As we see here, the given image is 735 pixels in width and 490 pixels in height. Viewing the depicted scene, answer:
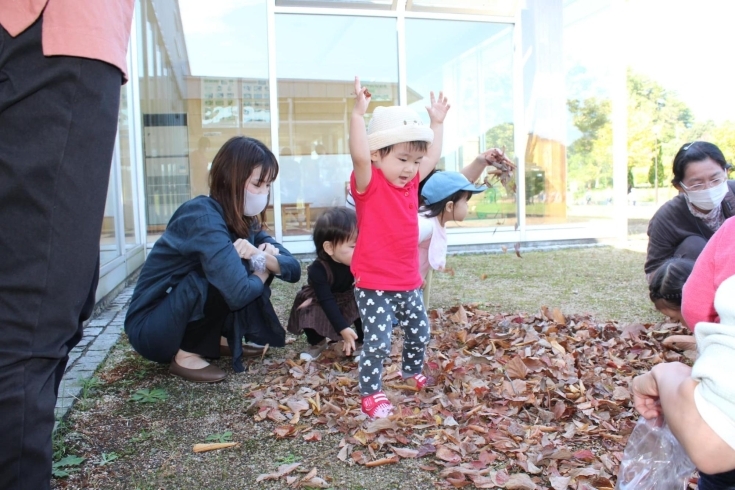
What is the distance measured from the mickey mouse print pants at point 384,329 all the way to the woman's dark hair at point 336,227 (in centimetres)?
57

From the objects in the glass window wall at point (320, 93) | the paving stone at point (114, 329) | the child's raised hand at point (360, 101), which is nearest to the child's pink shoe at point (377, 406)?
the child's raised hand at point (360, 101)

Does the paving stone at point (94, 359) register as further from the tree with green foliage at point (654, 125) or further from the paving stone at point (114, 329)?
the tree with green foliage at point (654, 125)

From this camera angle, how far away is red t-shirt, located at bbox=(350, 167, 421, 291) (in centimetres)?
269

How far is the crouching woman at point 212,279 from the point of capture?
2.85m

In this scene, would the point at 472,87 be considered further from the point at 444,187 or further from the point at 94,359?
the point at 94,359

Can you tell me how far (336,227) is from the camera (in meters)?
3.28

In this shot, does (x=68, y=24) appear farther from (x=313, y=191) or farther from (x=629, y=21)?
(x=629, y=21)

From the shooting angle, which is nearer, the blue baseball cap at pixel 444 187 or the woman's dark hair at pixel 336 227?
the woman's dark hair at pixel 336 227

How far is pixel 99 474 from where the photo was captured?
78.7 inches

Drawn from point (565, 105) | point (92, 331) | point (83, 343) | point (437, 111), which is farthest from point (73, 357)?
point (565, 105)

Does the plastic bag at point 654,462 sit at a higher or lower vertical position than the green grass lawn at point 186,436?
higher

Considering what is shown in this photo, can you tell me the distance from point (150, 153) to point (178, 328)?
5.36 m

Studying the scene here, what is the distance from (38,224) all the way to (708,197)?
150 inches

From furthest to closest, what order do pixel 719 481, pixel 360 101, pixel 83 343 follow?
pixel 83 343
pixel 360 101
pixel 719 481
